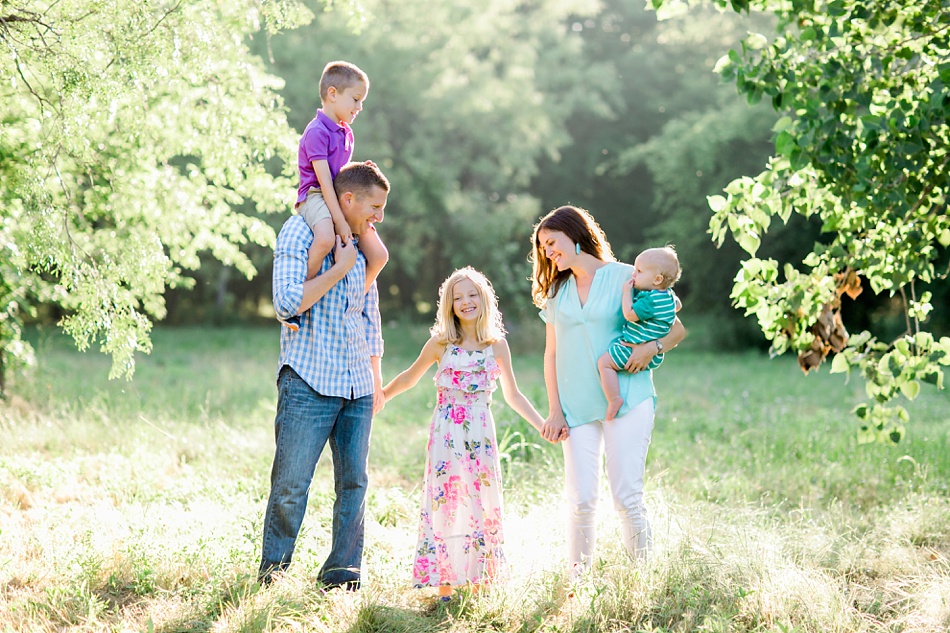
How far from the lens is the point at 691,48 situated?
99.0 feet

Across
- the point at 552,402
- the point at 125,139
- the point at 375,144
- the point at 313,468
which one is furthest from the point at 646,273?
the point at 375,144

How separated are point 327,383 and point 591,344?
124 centimetres

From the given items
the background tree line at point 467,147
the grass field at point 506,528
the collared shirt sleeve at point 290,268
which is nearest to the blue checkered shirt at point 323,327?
the collared shirt sleeve at point 290,268

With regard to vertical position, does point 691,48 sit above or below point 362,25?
above

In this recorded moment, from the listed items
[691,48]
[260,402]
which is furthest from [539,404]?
[691,48]

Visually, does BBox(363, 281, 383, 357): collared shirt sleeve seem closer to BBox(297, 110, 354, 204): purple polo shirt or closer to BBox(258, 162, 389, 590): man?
BBox(258, 162, 389, 590): man

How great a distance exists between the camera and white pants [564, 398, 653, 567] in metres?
4.18

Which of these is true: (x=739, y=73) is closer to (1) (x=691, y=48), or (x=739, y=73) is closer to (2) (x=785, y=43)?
(2) (x=785, y=43)

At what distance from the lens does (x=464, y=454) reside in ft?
14.2

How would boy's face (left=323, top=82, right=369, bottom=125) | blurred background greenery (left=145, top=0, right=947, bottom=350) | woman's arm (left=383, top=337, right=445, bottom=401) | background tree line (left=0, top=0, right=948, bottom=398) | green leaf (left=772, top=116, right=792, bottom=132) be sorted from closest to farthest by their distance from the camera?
green leaf (left=772, top=116, right=792, bottom=132) → boy's face (left=323, top=82, right=369, bottom=125) → woman's arm (left=383, top=337, right=445, bottom=401) → background tree line (left=0, top=0, right=948, bottom=398) → blurred background greenery (left=145, top=0, right=947, bottom=350)

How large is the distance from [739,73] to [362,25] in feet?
10.8

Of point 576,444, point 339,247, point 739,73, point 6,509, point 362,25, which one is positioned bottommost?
point 6,509

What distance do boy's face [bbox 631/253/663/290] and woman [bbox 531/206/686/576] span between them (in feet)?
0.33

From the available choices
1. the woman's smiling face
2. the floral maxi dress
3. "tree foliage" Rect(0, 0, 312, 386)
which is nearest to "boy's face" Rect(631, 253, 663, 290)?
the woman's smiling face
